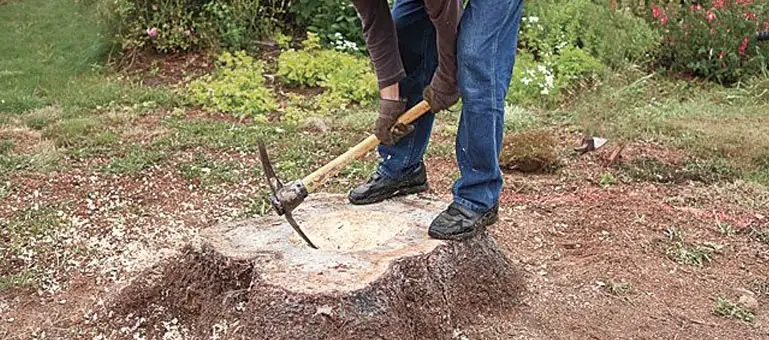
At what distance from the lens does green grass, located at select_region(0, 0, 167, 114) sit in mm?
6617

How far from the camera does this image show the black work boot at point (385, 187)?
3.63 meters

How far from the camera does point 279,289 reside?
2875 millimetres

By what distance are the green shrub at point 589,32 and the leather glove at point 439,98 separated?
4192mm

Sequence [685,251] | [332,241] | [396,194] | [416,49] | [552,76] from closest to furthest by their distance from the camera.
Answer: [332,241] < [416,49] < [396,194] < [685,251] < [552,76]

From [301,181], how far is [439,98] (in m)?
0.56

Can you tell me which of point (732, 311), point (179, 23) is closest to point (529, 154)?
point (732, 311)

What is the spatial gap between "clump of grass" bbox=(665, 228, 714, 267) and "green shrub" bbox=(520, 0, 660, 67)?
327 centimetres

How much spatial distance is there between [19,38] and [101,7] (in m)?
1.14

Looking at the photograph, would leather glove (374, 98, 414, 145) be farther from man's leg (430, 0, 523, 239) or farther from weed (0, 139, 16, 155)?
weed (0, 139, 16, 155)

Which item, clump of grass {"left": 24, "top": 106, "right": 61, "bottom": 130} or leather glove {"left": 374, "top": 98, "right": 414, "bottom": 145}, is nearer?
leather glove {"left": 374, "top": 98, "right": 414, "bottom": 145}

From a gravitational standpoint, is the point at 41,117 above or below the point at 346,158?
below

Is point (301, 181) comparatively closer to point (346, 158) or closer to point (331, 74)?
point (346, 158)

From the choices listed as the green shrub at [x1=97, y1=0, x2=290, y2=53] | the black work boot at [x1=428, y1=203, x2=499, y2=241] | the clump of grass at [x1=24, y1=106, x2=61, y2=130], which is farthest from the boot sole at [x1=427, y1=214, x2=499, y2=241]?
the green shrub at [x1=97, y1=0, x2=290, y2=53]

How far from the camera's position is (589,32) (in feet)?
24.5
